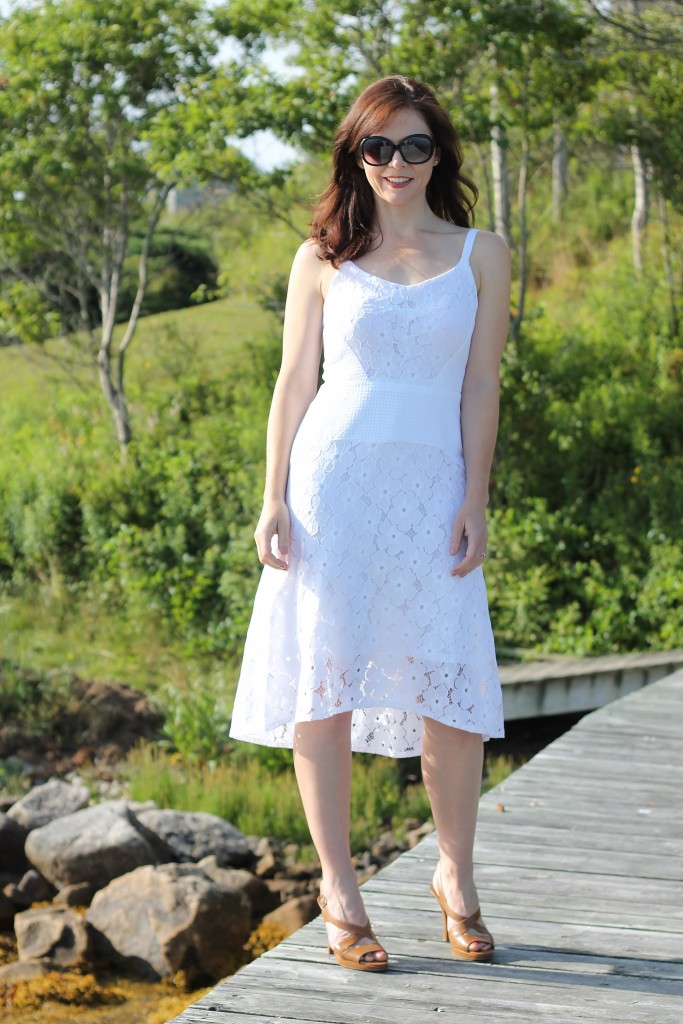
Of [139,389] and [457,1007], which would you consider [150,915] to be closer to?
[457,1007]

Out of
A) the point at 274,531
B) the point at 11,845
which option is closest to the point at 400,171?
the point at 274,531

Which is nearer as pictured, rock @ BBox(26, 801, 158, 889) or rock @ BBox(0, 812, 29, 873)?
rock @ BBox(26, 801, 158, 889)

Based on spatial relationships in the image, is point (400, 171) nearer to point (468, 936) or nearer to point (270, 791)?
point (468, 936)

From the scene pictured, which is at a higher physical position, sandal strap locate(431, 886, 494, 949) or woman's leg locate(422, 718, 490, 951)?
woman's leg locate(422, 718, 490, 951)

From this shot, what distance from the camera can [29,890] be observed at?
18.5ft

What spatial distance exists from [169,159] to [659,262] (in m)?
5.06

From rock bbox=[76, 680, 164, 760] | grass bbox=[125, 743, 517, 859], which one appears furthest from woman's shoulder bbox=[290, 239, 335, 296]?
rock bbox=[76, 680, 164, 760]

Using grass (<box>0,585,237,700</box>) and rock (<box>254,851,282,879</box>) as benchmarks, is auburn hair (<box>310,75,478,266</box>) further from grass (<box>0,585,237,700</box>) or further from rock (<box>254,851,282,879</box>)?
grass (<box>0,585,237,700</box>)

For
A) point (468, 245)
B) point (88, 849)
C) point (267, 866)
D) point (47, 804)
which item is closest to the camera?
point (468, 245)

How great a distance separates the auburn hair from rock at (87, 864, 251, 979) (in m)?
2.97

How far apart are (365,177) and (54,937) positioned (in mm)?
3446

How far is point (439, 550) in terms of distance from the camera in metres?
2.70

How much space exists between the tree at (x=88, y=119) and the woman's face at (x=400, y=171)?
6940 mm

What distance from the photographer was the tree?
10156mm
